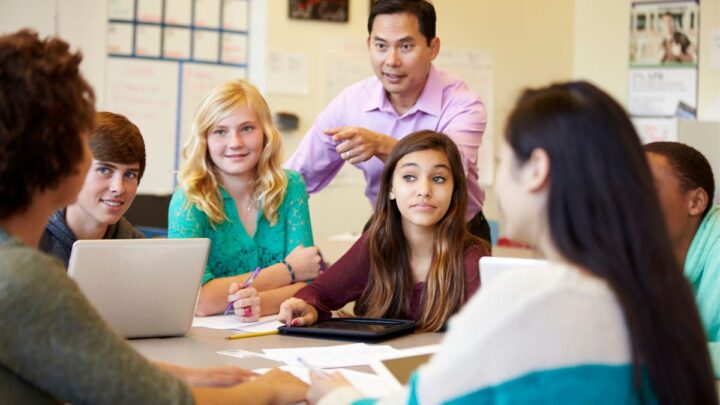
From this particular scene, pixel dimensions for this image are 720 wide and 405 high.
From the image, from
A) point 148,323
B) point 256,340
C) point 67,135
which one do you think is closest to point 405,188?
point 256,340

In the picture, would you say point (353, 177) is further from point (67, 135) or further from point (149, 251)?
point (67, 135)

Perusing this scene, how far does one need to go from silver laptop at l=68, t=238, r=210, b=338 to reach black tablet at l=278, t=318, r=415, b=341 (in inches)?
10.0

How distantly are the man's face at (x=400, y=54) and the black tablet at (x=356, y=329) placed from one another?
41.8 inches

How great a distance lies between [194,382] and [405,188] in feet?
3.54

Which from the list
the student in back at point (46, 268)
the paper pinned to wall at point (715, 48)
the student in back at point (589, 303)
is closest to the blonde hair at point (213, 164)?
the student in back at point (46, 268)

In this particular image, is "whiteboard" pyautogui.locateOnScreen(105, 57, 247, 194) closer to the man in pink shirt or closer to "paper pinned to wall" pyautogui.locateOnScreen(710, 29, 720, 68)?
the man in pink shirt

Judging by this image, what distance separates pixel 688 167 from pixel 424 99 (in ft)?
3.93

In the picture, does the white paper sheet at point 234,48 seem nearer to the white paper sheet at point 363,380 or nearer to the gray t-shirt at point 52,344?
the white paper sheet at point 363,380

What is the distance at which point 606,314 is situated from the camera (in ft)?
3.29

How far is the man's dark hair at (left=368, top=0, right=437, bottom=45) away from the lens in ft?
9.66

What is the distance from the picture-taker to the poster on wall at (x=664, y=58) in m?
5.07

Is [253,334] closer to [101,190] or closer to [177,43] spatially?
[101,190]

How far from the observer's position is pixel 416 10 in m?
2.96

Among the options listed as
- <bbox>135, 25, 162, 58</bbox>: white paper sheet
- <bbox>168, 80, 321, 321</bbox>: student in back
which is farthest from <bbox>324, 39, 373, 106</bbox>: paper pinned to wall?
<bbox>168, 80, 321, 321</bbox>: student in back
